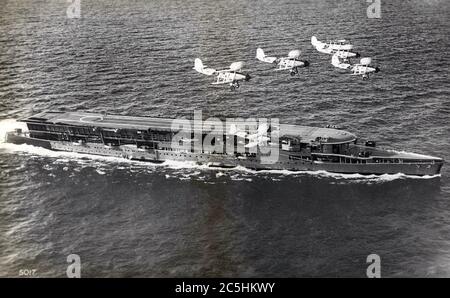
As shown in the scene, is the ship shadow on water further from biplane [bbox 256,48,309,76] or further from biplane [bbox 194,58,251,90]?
biplane [bbox 256,48,309,76]

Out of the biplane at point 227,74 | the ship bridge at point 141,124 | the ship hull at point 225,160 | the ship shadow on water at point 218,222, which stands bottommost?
the ship shadow on water at point 218,222

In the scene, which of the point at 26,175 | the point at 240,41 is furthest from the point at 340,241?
the point at 240,41

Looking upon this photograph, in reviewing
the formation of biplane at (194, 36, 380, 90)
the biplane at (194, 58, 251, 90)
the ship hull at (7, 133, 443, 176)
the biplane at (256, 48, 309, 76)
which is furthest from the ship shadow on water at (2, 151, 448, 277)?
the biplane at (256, 48, 309, 76)

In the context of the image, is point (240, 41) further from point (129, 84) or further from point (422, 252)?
point (422, 252)

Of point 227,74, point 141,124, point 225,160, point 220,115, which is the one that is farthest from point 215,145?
point 141,124

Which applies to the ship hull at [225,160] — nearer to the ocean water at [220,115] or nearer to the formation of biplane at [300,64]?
the ocean water at [220,115]

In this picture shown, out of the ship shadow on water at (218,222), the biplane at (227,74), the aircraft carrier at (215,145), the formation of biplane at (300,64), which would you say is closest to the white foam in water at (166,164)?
the ship shadow on water at (218,222)

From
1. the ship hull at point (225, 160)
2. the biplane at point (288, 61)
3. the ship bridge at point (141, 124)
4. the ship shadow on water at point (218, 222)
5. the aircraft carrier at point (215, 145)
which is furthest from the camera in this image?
the biplane at point (288, 61)
